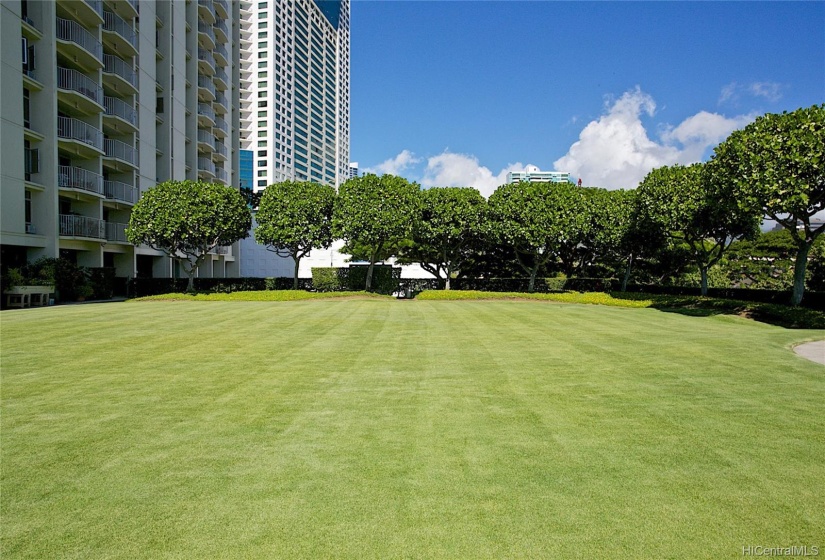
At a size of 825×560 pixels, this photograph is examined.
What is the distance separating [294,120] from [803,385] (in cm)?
12692

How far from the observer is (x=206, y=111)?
1582 inches

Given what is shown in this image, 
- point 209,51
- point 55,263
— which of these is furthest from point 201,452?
point 209,51

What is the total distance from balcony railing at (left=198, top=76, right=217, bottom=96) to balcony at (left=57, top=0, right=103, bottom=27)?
12.7 metres

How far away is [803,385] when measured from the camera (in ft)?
22.1

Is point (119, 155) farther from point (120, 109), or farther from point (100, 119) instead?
point (120, 109)

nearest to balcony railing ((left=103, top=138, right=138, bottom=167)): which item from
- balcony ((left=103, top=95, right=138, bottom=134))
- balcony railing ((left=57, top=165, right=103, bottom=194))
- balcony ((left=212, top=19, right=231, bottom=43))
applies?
balcony ((left=103, top=95, right=138, bottom=134))

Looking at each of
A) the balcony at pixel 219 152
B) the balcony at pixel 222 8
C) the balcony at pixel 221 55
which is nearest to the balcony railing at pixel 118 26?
the balcony at pixel 219 152

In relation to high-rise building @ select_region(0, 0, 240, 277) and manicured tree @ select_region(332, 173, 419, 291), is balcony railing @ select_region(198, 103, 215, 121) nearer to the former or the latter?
high-rise building @ select_region(0, 0, 240, 277)

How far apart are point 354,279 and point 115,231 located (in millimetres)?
15886

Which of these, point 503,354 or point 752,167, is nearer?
point 503,354

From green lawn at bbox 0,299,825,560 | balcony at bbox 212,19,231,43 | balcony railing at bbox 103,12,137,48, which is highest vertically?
balcony at bbox 212,19,231,43

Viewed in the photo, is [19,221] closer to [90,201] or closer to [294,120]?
[90,201]

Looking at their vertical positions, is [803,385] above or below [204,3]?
below

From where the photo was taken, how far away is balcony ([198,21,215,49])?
39.9m
